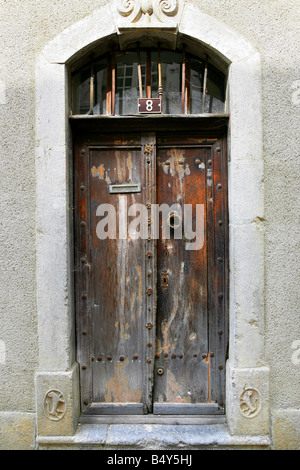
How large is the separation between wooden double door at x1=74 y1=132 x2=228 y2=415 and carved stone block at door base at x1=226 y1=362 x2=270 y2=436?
0.78ft

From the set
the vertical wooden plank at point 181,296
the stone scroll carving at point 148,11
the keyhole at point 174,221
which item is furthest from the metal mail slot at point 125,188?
the stone scroll carving at point 148,11

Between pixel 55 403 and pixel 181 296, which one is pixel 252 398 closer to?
pixel 181 296

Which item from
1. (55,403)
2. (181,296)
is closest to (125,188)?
(181,296)

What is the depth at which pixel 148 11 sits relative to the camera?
2332 mm

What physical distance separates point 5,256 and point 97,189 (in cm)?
87

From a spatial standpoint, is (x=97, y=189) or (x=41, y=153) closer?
(x=41, y=153)

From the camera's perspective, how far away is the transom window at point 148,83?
99.7 inches

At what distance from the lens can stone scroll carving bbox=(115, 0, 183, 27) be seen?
7.61 feet

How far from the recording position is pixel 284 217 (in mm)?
2361

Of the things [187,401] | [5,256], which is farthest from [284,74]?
[187,401]

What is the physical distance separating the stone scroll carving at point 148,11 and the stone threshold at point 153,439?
3002 mm

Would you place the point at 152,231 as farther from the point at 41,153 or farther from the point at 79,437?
the point at 79,437

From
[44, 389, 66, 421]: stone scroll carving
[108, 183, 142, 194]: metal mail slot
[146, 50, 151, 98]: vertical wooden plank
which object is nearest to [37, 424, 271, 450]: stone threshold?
[44, 389, 66, 421]: stone scroll carving

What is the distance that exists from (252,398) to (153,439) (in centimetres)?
78
